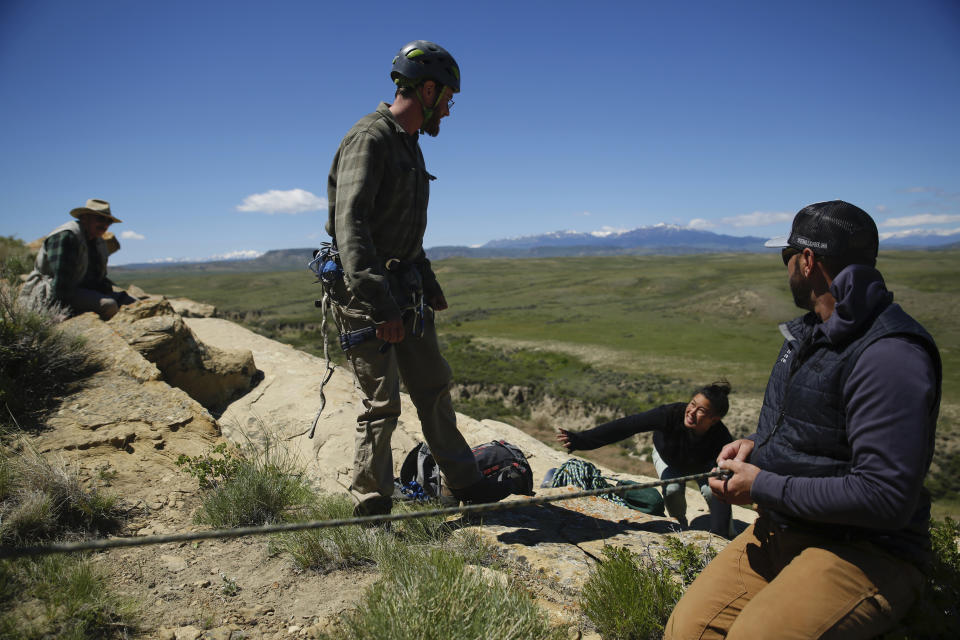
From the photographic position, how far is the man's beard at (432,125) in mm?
3301

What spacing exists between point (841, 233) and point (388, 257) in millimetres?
2357

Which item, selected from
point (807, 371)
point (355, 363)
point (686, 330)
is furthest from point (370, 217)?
point (686, 330)

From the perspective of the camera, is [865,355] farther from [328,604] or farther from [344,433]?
[344,433]

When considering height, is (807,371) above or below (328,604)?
above

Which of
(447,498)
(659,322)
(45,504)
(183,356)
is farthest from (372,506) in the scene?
(659,322)

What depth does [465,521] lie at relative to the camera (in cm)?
348

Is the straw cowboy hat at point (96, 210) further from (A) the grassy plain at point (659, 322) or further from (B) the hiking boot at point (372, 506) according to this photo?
(A) the grassy plain at point (659, 322)

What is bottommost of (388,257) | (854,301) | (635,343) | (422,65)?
(635,343)

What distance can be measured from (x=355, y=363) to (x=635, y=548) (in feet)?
6.82

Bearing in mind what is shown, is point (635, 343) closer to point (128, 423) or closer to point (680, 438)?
point (680, 438)

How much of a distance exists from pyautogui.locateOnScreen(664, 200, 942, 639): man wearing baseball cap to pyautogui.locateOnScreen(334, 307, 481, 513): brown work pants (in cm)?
176

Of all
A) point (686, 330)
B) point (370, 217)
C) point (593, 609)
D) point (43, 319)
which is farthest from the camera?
point (686, 330)

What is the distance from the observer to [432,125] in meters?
3.35

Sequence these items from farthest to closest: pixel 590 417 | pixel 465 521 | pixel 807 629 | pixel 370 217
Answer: pixel 590 417 < pixel 465 521 < pixel 370 217 < pixel 807 629
